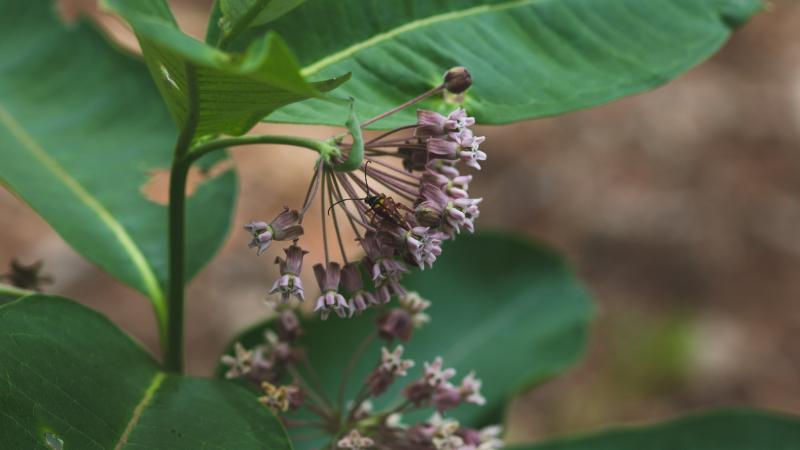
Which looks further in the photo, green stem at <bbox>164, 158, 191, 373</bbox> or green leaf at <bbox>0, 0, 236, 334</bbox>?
green leaf at <bbox>0, 0, 236, 334</bbox>

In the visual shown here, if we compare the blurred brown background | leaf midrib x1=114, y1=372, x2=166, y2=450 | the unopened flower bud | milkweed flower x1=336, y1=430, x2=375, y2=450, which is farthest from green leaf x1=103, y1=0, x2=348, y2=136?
the blurred brown background

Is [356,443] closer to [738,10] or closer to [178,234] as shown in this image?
[178,234]

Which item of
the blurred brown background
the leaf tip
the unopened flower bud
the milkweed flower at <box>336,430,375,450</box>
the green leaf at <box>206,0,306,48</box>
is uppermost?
the blurred brown background

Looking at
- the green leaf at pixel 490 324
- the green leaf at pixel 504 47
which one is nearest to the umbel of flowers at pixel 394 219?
the green leaf at pixel 504 47

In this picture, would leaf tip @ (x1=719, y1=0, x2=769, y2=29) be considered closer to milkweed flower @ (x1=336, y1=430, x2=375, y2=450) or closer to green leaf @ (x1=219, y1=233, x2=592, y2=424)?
green leaf @ (x1=219, y1=233, x2=592, y2=424)

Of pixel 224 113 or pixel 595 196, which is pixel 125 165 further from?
pixel 595 196

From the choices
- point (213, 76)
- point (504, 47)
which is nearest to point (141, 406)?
point (213, 76)

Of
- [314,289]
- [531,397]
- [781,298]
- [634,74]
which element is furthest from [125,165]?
[781,298]

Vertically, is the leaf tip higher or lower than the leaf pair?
higher
